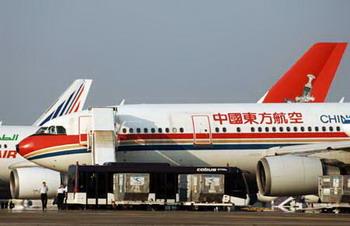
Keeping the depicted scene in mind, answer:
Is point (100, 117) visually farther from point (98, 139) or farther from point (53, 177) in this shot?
point (53, 177)

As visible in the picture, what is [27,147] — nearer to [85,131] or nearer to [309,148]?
[85,131]

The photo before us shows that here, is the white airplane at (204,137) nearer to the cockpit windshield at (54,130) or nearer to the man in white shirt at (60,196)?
the cockpit windshield at (54,130)

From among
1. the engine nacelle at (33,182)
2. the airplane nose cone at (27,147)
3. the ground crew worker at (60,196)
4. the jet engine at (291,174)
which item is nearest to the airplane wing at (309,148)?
the jet engine at (291,174)

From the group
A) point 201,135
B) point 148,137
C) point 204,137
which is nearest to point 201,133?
point 201,135

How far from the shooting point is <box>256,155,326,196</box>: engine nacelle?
4631cm

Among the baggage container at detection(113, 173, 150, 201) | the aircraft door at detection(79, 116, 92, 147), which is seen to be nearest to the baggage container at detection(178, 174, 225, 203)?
the baggage container at detection(113, 173, 150, 201)

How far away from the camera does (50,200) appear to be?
199 feet

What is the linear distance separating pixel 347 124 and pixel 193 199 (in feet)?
27.4

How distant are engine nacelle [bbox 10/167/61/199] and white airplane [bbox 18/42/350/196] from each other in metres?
4.90

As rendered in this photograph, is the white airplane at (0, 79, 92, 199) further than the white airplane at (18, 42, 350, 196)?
Yes

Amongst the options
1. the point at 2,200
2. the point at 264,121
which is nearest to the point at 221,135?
the point at 264,121

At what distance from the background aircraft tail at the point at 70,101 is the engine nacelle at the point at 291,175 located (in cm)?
3253

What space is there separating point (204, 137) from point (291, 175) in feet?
15.7

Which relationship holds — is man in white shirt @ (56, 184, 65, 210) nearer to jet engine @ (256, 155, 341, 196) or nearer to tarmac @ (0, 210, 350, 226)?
jet engine @ (256, 155, 341, 196)
